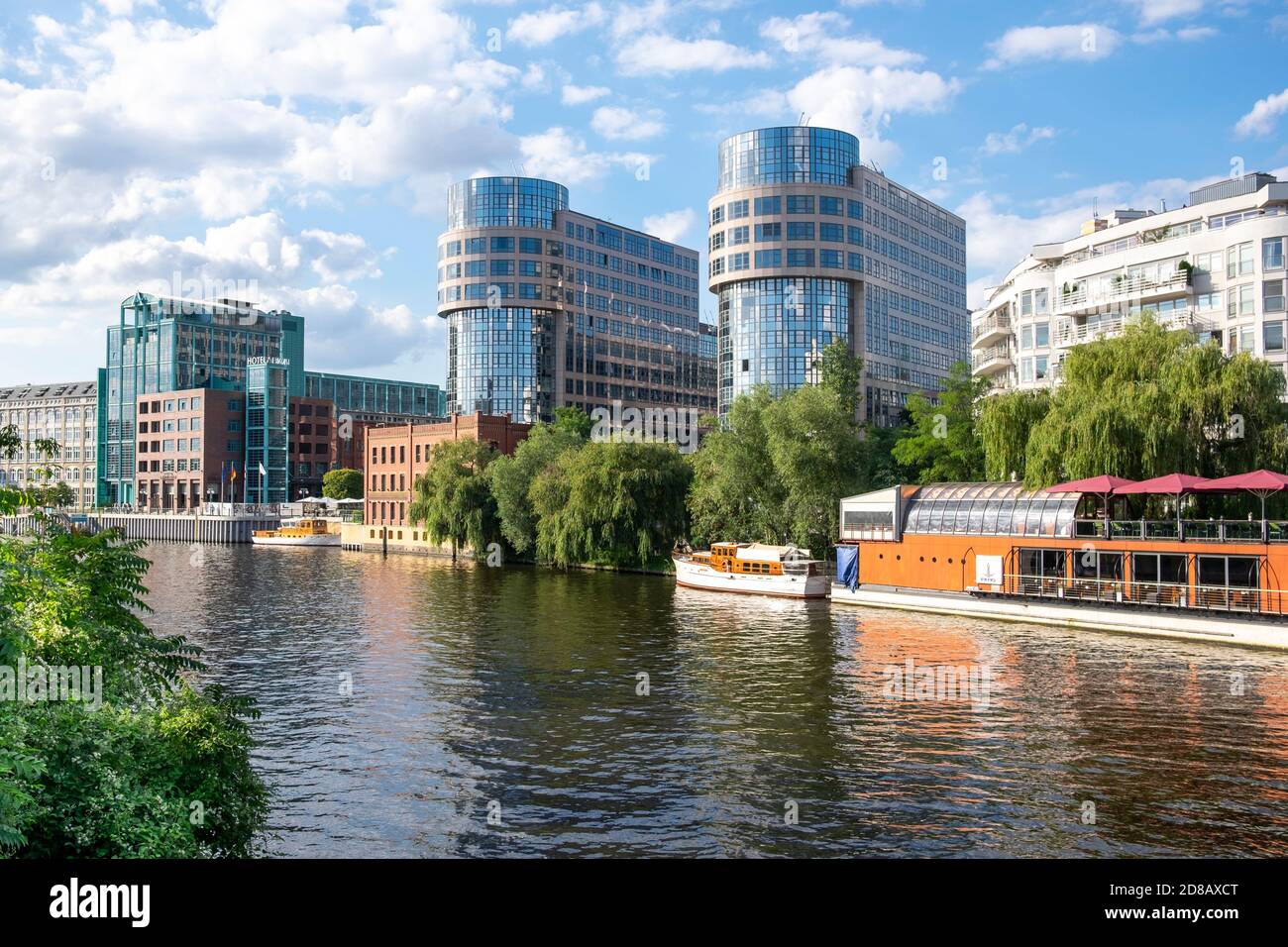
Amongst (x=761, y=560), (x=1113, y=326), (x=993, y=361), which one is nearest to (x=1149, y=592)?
(x=761, y=560)

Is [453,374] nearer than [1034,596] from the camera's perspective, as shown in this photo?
No

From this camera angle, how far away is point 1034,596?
53812mm

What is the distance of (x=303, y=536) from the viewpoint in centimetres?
13588

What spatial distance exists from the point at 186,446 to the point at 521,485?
361 ft

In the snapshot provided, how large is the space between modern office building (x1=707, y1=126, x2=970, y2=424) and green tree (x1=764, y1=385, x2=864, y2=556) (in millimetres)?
49784

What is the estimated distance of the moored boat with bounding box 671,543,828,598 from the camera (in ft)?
206

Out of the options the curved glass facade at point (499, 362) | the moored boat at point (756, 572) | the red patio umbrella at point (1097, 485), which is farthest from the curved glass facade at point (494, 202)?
the red patio umbrella at point (1097, 485)

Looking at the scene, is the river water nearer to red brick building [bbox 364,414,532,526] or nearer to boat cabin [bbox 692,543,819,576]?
boat cabin [bbox 692,543,819,576]

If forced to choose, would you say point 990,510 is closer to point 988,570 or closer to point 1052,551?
point 988,570

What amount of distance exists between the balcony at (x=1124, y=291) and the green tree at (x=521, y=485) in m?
44.6

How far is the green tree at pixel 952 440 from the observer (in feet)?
265
